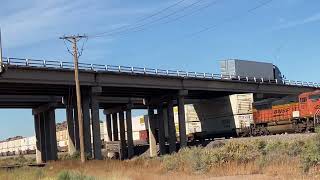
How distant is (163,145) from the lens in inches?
3191

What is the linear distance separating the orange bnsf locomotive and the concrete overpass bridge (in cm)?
1770

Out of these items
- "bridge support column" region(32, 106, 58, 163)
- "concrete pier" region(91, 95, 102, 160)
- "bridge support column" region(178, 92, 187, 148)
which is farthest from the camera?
"bridge support column" region(32, 106, 58, 163)

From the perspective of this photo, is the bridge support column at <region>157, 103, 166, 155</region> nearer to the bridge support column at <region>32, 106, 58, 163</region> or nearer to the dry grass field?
the bridge support column at <region>32, 106, 58, 163</region>

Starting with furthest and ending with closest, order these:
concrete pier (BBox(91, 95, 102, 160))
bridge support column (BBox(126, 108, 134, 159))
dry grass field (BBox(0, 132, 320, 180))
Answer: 1. bridge support column (BBox(126, 108, 134, 159))
2. concrete pier (BBox(91, 95, 102, 160))
3. dry grass field (BBox(0, 132, 320, 180))

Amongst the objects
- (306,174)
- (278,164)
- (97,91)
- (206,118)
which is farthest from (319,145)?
(206,118)

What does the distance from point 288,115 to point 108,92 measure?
31861 mm

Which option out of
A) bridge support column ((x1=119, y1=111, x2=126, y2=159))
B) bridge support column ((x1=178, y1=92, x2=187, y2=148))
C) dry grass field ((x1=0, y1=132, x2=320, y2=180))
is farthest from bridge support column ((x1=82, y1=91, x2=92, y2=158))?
dry grass field ((x1=0, y1=132, x2=320, y2=180))

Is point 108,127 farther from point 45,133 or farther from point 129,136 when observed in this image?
point 45,133

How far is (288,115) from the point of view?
52.6m

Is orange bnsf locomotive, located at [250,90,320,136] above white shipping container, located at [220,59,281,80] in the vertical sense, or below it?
below

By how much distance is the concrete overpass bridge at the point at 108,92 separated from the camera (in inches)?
2383

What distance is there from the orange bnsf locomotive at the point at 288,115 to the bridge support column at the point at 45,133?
111 ft

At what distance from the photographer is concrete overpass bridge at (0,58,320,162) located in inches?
2383

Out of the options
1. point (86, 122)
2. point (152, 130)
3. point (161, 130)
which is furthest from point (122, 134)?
point (86, 122)
